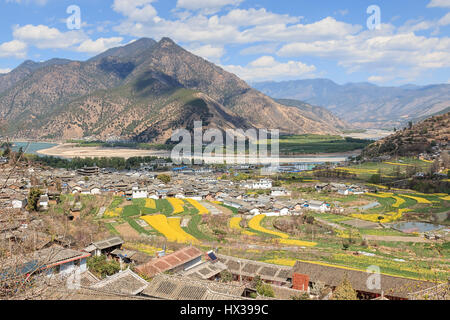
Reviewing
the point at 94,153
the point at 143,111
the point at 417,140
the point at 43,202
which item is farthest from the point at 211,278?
the point at 143,111

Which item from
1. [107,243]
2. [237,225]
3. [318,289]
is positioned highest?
[318,289]

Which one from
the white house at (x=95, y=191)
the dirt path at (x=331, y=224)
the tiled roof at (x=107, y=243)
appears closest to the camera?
the tiled roof at (x=107, y=243)

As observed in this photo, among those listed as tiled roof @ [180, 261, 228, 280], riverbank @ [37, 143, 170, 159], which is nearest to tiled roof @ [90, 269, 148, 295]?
tiled roof @ [180, 261, 228, 280]

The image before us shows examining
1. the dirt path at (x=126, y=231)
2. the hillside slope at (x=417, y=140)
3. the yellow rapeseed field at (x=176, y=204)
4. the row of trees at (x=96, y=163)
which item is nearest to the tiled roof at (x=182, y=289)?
the dirt path at (x=126, y=231)

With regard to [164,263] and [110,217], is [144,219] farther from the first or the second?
[164,263]

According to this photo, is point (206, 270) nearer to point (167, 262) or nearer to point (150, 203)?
point (167, 262)

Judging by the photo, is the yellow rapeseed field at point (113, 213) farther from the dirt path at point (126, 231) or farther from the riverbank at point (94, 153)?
the riverbank at point (94, 153)
